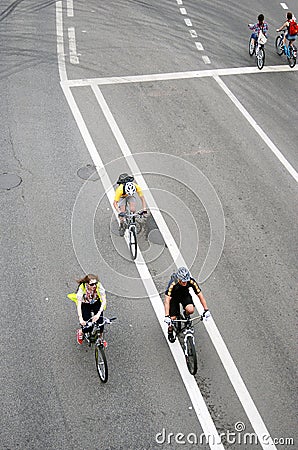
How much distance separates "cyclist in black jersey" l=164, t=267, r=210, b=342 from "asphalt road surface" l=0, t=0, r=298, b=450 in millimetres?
993

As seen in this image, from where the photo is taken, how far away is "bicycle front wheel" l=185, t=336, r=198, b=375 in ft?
35.8

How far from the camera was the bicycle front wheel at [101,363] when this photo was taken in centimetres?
1076

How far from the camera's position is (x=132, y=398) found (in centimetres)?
1078

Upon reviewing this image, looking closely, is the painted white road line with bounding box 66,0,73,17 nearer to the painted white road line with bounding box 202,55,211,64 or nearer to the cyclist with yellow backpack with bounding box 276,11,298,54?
the painted white road line with bounding box 202,55,211,64

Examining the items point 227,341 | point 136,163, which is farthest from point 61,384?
point 136,163

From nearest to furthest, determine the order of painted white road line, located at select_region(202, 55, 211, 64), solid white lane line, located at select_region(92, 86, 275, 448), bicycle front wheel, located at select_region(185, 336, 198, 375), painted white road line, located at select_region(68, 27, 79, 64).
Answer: solid white lane line, located at select_region(92, 86, 275, 448), bicycle front wheel, located at select_region(185, 336, 198, 375), painted white road line, located at select_region(68, 27, 79, 64), painted white road line, located at select_region(202, 55, 211, 64)

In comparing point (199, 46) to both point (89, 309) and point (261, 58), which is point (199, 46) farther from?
point (89, 309)

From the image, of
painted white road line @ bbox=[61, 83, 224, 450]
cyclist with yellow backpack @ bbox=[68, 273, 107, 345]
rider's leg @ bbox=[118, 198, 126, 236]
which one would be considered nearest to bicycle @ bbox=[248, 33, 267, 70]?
painted white road line @ bbox=[61, 83, 224, 450]

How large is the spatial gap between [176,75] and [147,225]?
8.16m

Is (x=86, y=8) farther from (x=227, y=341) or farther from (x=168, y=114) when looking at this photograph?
(x=227, y=341)

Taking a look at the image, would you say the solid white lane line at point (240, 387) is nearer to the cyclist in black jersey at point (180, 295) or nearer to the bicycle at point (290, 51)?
the cyclist in black jersey at point (180, 295)

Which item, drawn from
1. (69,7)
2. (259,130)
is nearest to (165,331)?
(259,130)

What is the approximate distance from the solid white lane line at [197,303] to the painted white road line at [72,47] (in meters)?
2.18

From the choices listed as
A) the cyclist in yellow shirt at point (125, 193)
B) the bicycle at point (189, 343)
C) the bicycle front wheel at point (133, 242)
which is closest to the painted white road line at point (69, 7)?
the cyclist in yellow shirt at point (125, 193)
